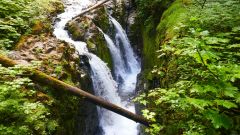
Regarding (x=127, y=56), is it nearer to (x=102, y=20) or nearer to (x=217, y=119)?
(x=102, y=20)

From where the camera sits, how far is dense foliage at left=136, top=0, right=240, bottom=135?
2.65 metres

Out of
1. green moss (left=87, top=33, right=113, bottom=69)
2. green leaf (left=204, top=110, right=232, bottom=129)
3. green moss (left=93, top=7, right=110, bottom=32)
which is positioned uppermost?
green leaf (left=204, top=110, right=232, bottom=129)

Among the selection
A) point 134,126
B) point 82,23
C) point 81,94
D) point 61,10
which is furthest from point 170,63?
point 61,10

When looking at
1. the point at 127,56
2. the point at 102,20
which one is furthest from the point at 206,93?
the point at 127,56

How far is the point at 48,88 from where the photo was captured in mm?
5141

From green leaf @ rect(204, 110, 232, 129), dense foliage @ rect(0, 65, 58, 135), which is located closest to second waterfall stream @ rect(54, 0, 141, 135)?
→ dense foliage @ rect(0, 65, 58, 135)

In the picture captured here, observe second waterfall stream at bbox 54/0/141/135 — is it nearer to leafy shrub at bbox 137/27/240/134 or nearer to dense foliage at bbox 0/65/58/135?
leafy shrub at bbox 137/27/240/134

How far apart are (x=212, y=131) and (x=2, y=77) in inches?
129

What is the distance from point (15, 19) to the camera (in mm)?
6723

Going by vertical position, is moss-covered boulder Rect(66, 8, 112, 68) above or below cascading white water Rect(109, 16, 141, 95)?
above

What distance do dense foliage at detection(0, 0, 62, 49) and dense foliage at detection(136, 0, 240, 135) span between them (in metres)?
3.65

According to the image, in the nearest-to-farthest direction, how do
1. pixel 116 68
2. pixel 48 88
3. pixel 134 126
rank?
pixel 48 88
pixel 134 126
pixel 116 68

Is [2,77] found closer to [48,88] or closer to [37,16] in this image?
[48,88]

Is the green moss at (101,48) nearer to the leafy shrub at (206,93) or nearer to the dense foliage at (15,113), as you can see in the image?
the leafy shrub at (206,93)
